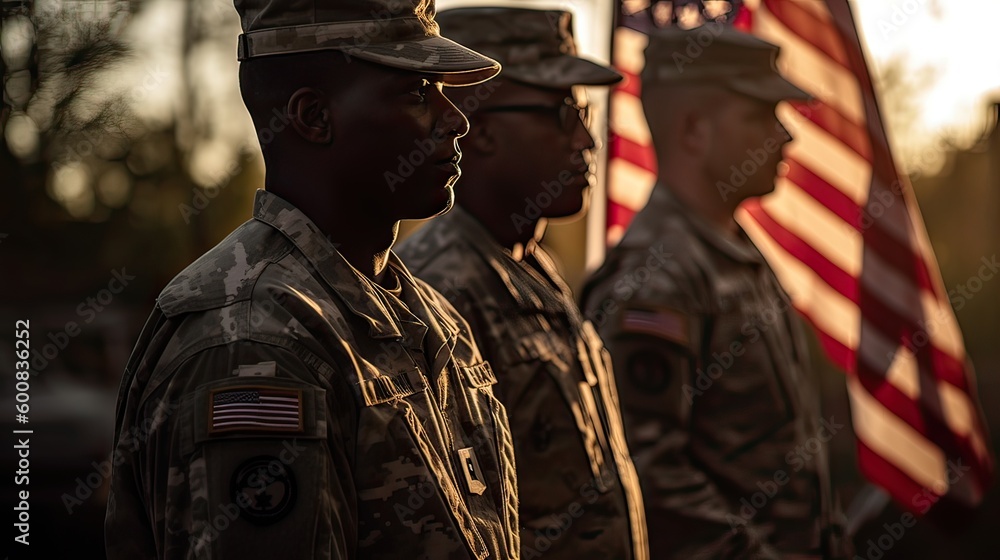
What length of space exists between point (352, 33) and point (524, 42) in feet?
4.82

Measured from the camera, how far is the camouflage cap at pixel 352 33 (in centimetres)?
170

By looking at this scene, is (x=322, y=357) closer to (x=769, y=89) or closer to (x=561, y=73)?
(x=561, y=73)

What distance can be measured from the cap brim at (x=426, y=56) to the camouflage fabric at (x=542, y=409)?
102cm

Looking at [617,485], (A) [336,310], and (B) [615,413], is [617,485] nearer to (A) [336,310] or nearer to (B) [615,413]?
(B) [615,413]

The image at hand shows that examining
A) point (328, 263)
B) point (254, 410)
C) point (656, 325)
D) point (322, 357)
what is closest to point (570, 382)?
point (656, 325)

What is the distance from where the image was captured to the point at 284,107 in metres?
1.74

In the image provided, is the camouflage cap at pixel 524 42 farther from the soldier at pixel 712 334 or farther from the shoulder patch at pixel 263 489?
the shoulder patch at pixel 263 489

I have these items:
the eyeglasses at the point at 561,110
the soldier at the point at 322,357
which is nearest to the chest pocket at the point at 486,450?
the soldier at the point at 322,357

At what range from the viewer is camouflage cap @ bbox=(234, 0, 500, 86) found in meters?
1.70

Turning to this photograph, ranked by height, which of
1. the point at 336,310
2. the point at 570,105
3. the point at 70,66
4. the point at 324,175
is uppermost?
the point at 70,66

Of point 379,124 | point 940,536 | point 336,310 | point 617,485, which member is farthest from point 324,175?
point 940,536

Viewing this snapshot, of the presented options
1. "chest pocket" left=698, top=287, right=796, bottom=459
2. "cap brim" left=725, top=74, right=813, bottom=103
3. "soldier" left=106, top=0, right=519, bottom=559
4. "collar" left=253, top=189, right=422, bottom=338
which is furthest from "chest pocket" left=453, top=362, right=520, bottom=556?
"cap brim" left=725, top=74, right=813, bottom=103

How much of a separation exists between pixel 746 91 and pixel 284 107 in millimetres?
2720

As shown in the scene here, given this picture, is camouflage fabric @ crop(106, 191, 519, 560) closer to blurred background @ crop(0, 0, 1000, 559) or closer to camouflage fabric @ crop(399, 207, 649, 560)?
camouflage fabric @ crop(399, 207, 649, 560)
